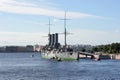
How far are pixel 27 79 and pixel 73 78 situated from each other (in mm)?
7810

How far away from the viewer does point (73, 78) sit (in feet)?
258

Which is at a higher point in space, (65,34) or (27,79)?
(65,34)

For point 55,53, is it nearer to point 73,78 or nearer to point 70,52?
point 70,52

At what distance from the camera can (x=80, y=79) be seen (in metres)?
76.3

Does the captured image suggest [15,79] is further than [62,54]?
No

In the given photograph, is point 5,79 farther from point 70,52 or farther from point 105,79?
point 70,52

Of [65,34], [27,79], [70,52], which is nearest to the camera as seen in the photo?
[27,79]

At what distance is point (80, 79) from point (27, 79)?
327 inches

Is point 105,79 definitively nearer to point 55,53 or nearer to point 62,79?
point 62,79

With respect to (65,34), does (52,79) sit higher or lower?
lower

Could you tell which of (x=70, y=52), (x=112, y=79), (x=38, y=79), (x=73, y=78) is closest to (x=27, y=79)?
(x=38, y=79)

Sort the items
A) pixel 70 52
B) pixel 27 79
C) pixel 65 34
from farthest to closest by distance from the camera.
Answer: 1. pixel 65 34
2. pixel 70 52
3. pixel 27 79

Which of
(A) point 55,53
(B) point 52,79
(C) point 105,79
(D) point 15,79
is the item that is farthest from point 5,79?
(A) point 55,53

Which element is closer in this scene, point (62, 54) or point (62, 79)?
point (62, 79)
